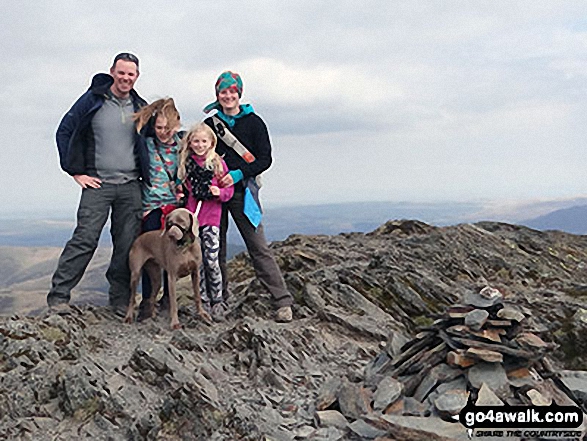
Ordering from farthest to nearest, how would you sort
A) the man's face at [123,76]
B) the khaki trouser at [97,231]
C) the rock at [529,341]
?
1. the khaki trouser at [97,231]
2. the man's face at [123,76]
3. the rock at [529,341]

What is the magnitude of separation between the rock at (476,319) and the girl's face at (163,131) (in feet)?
24.4

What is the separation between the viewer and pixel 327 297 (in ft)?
48.0

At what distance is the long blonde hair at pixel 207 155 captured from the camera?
11.6 m

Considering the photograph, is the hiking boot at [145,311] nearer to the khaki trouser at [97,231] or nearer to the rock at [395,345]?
the khaki trouser at [97,231]

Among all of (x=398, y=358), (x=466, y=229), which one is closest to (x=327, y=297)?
(x=398, y=358)

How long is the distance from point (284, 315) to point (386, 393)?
15.3 feet

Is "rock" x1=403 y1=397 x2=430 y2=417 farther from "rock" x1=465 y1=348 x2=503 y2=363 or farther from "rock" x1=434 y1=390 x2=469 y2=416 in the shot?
"rock" x1=465 y1=348 x2=503 y2=363

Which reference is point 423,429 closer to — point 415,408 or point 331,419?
point 415,408

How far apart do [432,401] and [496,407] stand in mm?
951

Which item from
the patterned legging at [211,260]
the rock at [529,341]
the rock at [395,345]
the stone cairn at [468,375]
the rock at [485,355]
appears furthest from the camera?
the patterned legging at [211,260]

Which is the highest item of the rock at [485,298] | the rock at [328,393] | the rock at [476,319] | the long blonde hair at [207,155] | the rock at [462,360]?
the long blonde hair at [207,155]

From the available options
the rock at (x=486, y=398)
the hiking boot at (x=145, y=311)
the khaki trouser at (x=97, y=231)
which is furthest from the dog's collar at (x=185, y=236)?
the rock at (x=486, y=398)

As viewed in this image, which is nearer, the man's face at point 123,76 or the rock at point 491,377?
the rock at point 491,377
